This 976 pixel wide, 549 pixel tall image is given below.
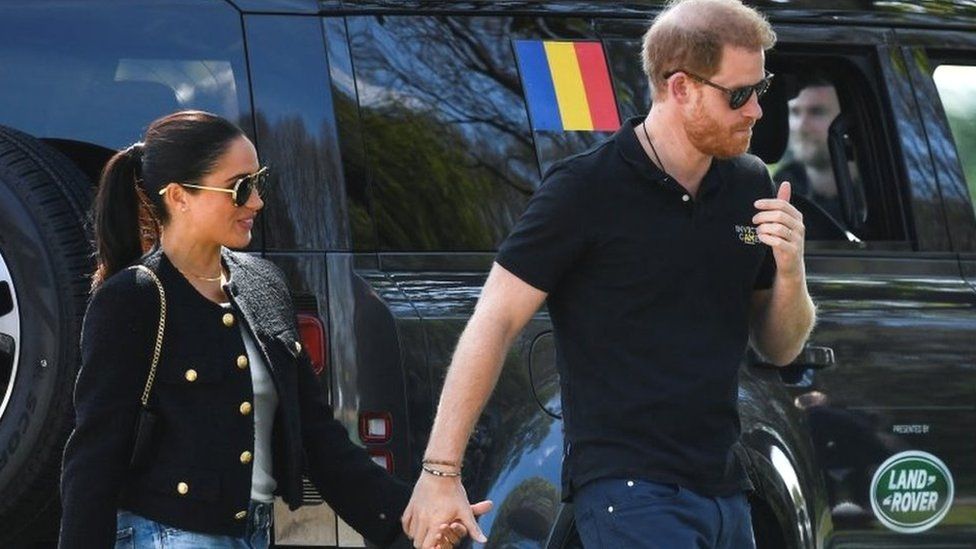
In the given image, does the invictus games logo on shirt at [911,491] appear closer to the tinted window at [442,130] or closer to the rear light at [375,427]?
the tinted window at [442,130]

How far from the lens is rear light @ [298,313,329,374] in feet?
15.2

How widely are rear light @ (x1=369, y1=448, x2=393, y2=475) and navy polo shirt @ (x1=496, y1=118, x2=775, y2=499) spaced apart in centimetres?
82

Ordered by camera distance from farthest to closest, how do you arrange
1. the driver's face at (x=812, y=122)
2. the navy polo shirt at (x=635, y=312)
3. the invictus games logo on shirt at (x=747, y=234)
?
the driver's face at (x=812, y=122) < the invictus games logo on shirt at (x=747, y=234) < the navy polo shirt at (x=635, y=312)

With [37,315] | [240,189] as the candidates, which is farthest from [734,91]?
[37,315]

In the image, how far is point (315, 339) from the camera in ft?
15.3

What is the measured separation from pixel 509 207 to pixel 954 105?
4.60 feet

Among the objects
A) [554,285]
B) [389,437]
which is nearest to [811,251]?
[389,437]

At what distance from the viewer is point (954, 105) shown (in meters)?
5.62

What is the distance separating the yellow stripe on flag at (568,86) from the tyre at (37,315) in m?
1.14

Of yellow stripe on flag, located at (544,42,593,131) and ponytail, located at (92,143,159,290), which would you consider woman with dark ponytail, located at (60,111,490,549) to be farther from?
yellow stripe on flag, located at (544,42,593,131)

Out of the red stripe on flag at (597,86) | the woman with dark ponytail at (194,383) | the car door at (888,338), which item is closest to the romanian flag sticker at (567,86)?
the red stripe on flag at (597,86)

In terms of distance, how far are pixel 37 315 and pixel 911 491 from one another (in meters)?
2.10

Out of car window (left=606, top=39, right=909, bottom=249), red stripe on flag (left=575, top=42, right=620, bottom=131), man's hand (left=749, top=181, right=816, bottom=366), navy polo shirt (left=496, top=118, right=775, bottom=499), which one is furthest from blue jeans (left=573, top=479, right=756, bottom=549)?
car window (left=606, top=39, right=909, bottom=249)

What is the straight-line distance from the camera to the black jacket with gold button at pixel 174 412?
3.67 metres
